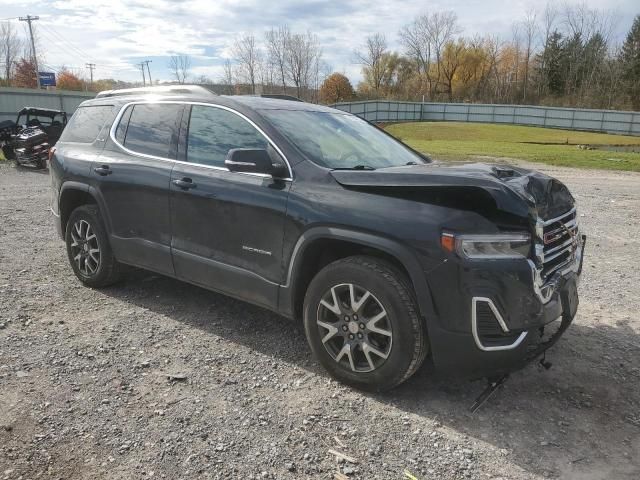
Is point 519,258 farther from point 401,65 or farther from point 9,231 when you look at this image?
point 401,65

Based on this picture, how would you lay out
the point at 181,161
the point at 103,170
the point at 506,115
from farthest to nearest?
the point at 506,115, the point at 103,170, the point at 181,161

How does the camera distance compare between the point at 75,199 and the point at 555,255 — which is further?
the point at 75,199

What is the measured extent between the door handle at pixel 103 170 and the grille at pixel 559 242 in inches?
141

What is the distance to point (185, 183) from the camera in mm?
3975

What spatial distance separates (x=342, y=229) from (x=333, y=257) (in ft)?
1.18

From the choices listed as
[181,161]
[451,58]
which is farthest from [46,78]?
[181,161]

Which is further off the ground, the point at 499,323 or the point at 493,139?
the point at 499,323

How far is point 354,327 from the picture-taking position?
321cm

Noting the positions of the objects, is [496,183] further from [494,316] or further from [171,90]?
[171,90]

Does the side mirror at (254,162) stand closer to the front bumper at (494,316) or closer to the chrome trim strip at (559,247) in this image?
the front bumper at (494,316)

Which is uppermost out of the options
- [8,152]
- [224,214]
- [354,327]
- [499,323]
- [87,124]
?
[87,124]

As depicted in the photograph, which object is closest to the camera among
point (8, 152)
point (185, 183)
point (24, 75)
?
point (185, 183)

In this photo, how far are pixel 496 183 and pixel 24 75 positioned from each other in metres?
95.9

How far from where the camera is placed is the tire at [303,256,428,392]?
3004 mm
